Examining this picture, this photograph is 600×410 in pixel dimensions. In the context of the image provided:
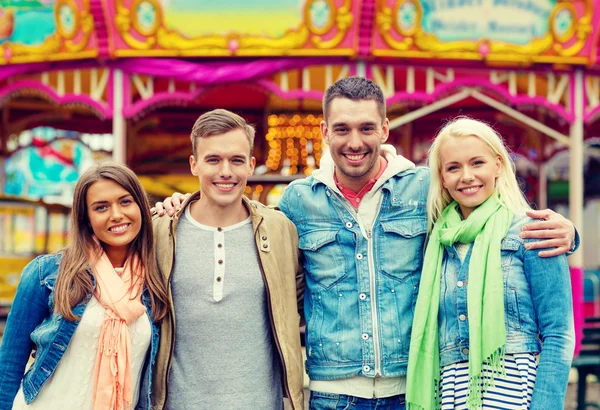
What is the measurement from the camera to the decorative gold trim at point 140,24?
7.47m

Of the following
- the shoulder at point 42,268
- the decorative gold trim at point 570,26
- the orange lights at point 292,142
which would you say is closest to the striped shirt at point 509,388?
the shoulder at point 42,268

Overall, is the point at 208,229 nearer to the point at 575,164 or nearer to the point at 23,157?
the point at 575,164

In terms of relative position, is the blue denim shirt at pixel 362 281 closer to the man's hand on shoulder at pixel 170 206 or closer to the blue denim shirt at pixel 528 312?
the blue denim shirt at pixel 528 312

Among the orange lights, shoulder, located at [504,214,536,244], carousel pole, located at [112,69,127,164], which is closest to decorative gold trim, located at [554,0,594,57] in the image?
the orange lights

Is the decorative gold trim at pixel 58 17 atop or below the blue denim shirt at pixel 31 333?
atop

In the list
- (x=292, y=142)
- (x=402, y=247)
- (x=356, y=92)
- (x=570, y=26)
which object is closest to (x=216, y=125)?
(x=356, y=92)

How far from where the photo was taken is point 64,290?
8.23 ft

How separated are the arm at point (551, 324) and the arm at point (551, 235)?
2 cm

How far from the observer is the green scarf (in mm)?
2436

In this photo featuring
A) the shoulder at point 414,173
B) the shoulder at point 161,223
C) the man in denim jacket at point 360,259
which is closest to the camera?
the man in denim jacket at point 360,259

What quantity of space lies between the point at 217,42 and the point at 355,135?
198 inches

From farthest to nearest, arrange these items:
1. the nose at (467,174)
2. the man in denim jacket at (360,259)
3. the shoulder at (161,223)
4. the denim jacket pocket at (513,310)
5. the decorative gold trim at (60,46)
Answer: the decorative gold trim at (60,46) → the shoulder at (161,223) → the man in denim jacket at (360,259) → the nose at (467,174) → the denim jacket pocket at (513,310)

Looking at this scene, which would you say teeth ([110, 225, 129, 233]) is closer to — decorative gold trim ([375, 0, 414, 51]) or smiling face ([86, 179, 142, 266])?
smiling face ([86, 179, 142, 266])

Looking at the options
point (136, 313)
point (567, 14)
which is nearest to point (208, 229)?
point (136, 313)
